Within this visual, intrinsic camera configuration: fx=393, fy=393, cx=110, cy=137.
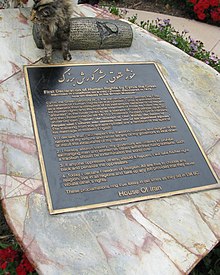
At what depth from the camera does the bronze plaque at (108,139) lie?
2.67 meters

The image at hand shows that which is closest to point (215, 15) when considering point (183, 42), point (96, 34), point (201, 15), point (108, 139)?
point (201, 15)

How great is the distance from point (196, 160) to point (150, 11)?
4.21m

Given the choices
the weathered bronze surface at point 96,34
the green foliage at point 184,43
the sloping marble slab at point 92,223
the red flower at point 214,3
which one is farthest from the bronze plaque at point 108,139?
the red flower at point 214,3

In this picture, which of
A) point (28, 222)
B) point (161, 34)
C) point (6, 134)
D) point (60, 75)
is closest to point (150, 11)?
point (161, 34)

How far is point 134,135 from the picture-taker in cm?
306

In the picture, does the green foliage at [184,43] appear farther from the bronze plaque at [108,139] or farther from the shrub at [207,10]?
the bronze plaque at [108,139]

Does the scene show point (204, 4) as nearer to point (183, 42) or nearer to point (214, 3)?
point (214, 3)

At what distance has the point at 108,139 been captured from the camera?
2.96 meters

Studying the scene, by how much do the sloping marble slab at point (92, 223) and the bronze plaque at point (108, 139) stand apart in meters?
0.08

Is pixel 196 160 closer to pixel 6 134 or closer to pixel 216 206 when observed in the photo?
pixel 216 206

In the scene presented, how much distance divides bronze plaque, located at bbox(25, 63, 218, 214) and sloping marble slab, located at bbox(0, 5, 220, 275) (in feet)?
0.25

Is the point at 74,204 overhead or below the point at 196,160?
below

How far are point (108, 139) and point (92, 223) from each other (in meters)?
0.71

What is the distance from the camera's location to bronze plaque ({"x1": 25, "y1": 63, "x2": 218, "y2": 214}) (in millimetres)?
2674
